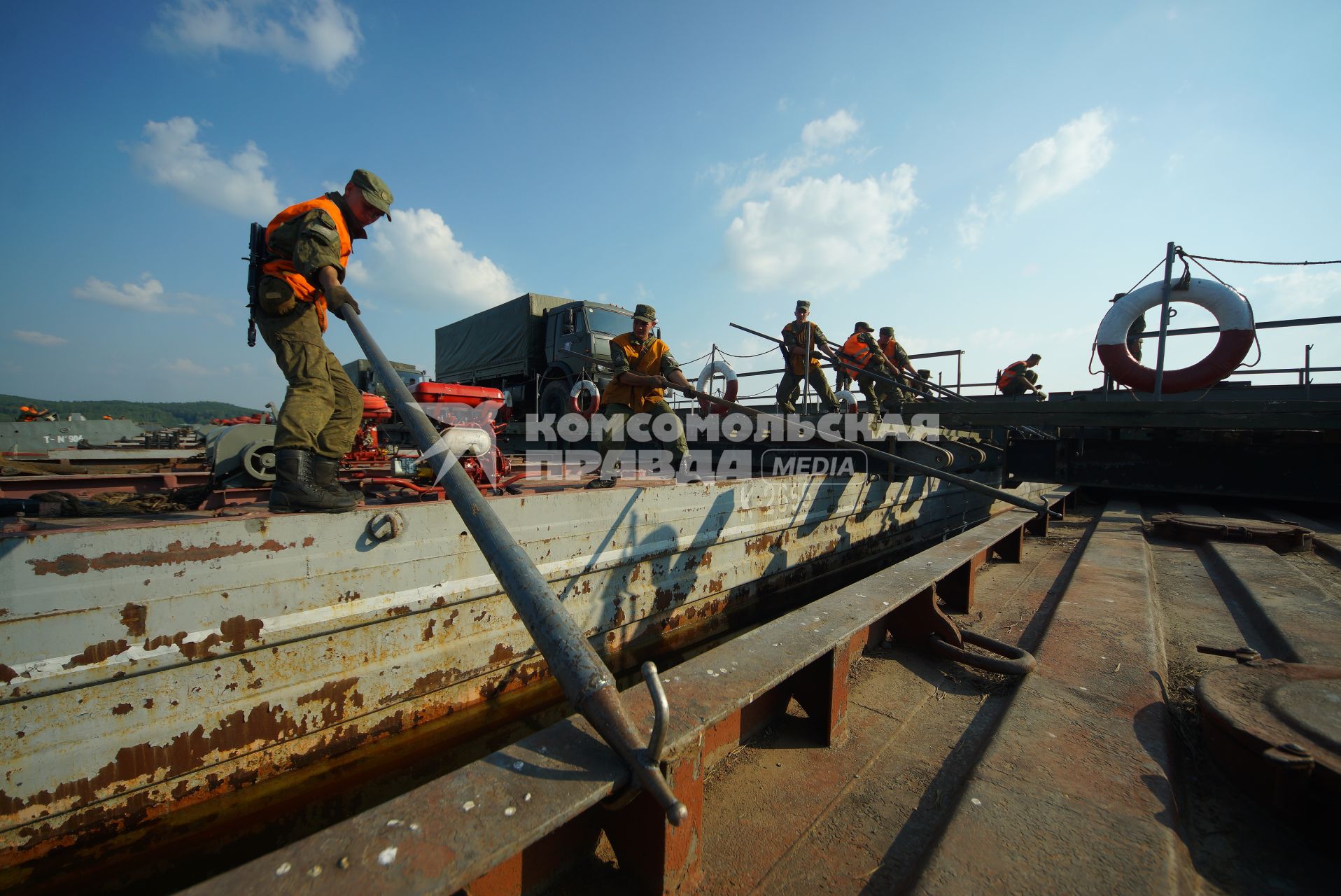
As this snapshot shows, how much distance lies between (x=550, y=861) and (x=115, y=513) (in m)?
3.18

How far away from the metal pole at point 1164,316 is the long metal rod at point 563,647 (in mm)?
8472

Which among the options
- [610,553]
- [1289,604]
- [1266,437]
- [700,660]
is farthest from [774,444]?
[1266,437]

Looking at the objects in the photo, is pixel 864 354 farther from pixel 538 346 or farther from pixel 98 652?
pixel 98 652

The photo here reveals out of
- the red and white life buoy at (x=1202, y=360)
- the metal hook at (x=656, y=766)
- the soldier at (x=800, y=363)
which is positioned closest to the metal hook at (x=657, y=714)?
the metal hook at (x=656, y=766)

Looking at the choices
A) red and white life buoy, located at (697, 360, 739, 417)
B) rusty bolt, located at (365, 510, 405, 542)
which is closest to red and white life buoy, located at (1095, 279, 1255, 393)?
red and white life buoy, located at (697, 360, 739, 417)

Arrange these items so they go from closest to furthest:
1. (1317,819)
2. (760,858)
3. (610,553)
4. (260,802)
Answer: (1317,819)
(760,858)
(260,802)
(610,553)

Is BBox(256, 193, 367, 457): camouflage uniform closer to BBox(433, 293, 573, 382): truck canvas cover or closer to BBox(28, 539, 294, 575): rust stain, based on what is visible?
BBox(28, 539, 294, 575): rust stain

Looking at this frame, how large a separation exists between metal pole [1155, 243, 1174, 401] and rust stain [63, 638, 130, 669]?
9.70 m

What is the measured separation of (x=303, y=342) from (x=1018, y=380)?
1319cm

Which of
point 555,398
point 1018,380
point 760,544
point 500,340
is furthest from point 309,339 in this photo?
point 1018,380

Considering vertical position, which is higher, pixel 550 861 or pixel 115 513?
pixel 115 513

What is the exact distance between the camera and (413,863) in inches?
38.6

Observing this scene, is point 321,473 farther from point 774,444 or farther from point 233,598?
point 774,444

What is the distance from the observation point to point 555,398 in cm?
1069
